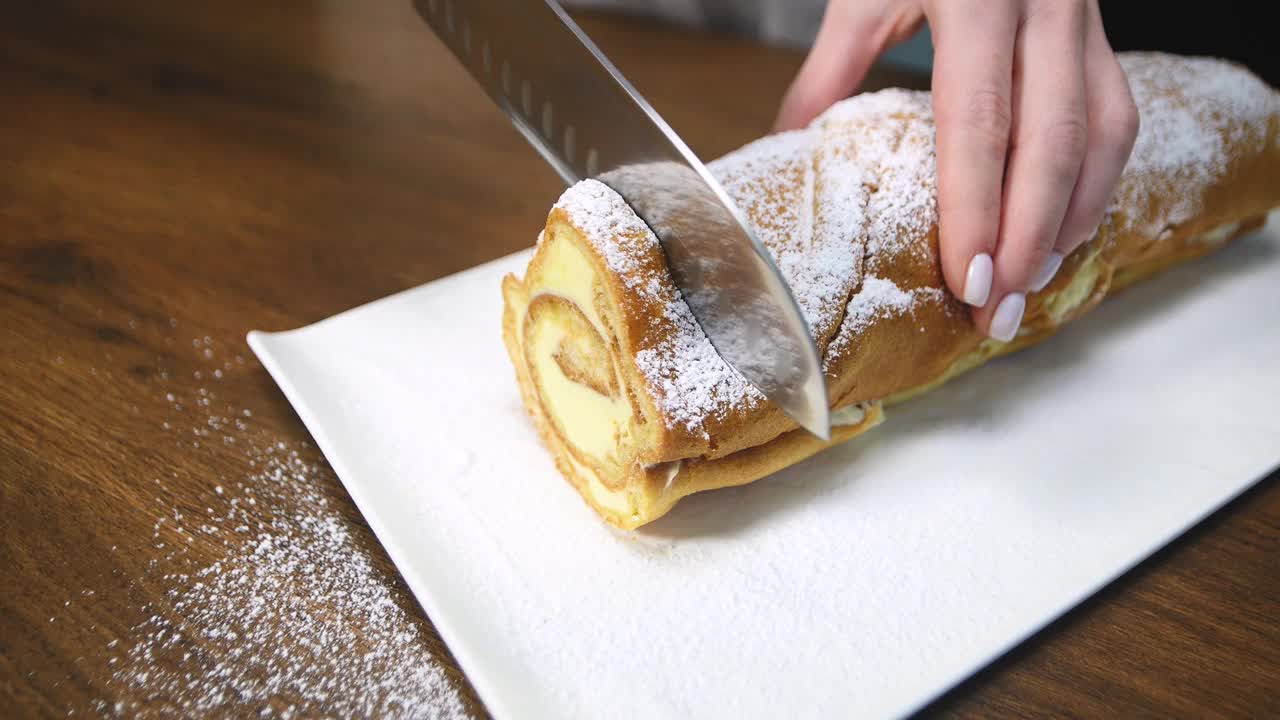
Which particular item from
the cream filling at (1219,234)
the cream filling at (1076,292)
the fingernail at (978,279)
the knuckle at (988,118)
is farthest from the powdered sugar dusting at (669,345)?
the cream filling at (1219,234)

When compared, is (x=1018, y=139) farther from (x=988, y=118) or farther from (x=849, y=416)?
(x=849, y=416)

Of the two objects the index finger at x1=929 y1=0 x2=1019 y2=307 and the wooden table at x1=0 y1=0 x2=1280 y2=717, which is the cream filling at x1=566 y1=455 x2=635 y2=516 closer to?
the wooden table at x1=0 y1=0 x2=1280 y2=717

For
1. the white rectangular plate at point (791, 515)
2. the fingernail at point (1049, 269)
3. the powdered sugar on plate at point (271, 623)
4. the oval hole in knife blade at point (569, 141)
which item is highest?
the oval hole in knife blade at point (569, 141)

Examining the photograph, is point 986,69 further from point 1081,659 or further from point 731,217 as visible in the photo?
point 1081,659

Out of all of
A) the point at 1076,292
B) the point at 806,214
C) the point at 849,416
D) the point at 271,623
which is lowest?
the point at 271,623

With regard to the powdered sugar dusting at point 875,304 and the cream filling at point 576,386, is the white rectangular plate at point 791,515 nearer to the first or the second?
the cream filling at point 576,386

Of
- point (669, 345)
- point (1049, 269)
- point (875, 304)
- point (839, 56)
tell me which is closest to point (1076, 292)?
point (1049, 269)

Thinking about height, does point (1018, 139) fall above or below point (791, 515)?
above

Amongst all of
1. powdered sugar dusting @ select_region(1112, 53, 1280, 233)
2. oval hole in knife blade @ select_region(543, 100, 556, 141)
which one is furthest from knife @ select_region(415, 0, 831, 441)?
powdered sugar dusting @ select_region(1112, 53, 1280, 233)
